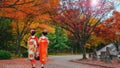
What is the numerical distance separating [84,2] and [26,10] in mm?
7382

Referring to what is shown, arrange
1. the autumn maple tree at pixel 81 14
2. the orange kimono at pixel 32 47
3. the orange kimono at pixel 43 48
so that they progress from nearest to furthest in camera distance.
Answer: the orange kimono at pixel 43 48, the orange kimono at pixel 32 47, the autumn maple tree at pixel 81 14

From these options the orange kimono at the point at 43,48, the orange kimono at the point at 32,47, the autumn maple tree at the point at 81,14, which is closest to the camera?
the orange kimono at the point at 43,48

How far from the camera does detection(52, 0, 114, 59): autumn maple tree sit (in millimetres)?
34781

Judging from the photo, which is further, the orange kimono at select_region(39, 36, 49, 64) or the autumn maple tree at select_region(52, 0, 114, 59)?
the autumn maple tree at select_region(52, 0, 114, 59)

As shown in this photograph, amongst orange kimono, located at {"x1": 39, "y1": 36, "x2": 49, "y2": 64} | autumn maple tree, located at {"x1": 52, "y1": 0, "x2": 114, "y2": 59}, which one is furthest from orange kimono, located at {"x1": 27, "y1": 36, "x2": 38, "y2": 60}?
autumn maple tree, located at {"x1": 52, "y1": 0, "x2": 114, "y2": 59}

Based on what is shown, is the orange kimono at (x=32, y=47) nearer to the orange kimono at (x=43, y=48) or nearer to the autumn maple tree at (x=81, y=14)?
the orange kimono at (x=43, y=48)

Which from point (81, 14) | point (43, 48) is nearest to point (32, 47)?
point (43, 48)

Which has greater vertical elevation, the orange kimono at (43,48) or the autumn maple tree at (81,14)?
the autumn maple tree at (81,14)

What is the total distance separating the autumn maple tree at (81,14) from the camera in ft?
114

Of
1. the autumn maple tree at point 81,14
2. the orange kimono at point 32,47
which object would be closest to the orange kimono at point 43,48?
the orange kimono at point 32,47

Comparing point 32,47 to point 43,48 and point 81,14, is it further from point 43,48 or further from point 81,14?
point 81,14

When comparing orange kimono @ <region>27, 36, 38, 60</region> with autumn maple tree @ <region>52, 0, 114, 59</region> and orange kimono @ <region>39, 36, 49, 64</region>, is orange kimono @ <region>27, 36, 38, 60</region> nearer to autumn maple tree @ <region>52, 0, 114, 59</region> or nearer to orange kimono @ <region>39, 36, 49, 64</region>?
orange kimono @ <region>39, 36, 49, 64</region>

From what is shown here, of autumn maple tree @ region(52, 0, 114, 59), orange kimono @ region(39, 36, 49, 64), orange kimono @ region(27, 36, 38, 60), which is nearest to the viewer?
orange kimono @ region(39, 36, 49, 64)

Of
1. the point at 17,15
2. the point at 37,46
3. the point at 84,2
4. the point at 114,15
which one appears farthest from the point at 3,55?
the point at 37,46
